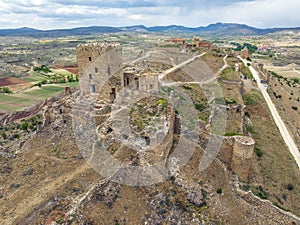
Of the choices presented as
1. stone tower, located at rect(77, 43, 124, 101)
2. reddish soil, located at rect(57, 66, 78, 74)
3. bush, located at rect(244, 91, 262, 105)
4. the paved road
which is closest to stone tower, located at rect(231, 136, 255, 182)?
the paved road

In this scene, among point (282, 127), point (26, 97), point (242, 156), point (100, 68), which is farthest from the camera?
point (26, 97)

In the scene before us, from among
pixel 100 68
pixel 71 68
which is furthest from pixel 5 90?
pixel 100 68

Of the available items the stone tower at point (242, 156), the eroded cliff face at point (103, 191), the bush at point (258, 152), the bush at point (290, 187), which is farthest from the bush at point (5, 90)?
the bush at point (290, 187)

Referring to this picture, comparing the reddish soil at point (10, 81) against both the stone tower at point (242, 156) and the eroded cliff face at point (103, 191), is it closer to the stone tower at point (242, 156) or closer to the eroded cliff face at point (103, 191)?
the eroded cliff face at point (103, 191)

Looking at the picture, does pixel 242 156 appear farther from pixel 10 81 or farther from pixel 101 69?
pixel 10 81

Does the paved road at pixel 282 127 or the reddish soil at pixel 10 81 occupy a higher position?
the paved road at pixel 282 127
